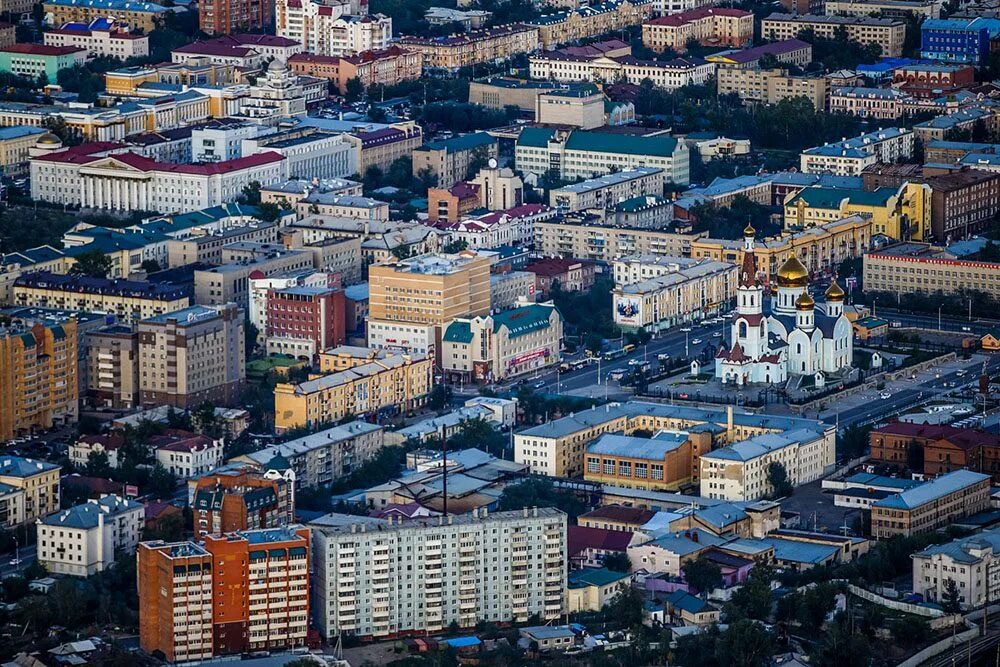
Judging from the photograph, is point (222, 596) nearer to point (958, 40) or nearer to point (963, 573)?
point (963, 573)

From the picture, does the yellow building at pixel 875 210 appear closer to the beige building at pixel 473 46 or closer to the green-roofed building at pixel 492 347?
the green-roofed building at pixel 492 347

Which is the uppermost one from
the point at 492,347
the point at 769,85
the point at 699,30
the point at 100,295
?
the point at 699,30

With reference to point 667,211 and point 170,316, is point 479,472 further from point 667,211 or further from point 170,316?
point 667,211

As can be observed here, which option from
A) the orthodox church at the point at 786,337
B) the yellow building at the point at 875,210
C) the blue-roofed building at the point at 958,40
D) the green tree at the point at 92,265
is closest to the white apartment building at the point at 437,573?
the orthodox church at the point at 786,337

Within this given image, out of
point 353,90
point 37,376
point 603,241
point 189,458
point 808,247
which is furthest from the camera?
point 353,90

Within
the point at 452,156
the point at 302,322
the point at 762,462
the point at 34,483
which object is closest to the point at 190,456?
the point at 34,483

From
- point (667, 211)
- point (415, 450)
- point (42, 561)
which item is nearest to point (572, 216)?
point (667, 211)
